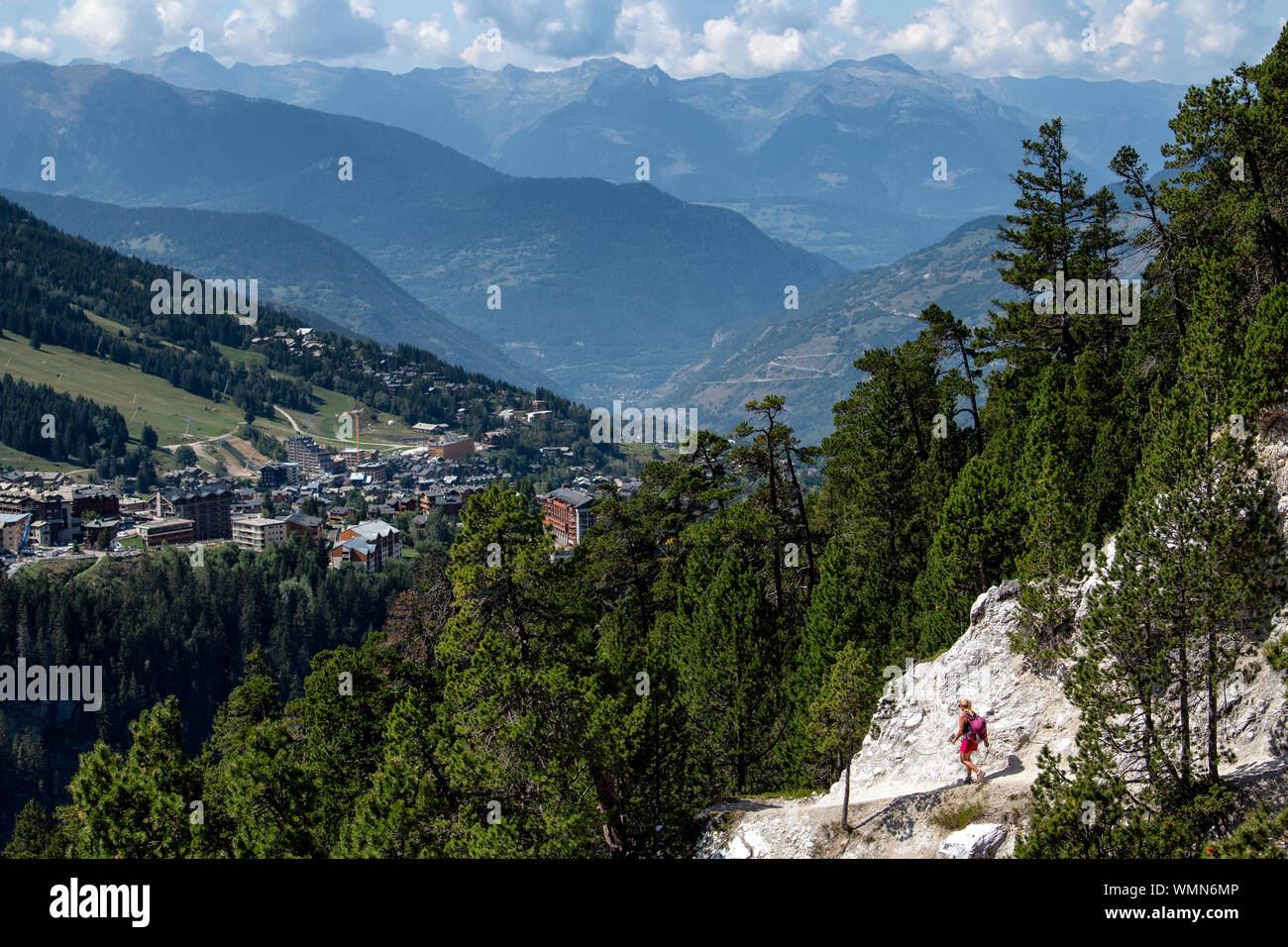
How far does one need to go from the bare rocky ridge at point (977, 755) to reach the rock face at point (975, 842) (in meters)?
0.09

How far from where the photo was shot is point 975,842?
963 inches

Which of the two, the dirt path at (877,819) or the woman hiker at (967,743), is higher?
the woman hiker at (967,743)

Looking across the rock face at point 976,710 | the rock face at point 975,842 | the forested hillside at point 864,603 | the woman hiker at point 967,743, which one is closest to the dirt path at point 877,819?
the woman hiker at point 967,743

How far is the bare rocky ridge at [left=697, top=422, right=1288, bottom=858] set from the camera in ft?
77.9

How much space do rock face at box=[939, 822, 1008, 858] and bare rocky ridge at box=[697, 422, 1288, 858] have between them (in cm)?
9

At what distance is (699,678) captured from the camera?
40.0m

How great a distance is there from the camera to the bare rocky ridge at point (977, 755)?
77.9 ft

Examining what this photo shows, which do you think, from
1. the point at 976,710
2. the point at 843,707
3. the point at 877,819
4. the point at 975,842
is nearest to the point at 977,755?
the point at 976,710

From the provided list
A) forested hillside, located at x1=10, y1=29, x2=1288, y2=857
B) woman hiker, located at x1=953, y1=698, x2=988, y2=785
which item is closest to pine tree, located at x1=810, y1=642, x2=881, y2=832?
forested hillside, located at x1=10, y1=29, x2=1288, y2=857

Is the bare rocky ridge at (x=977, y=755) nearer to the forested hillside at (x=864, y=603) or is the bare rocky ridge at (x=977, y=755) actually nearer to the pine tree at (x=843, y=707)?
the forested hillside at (x=864, y=603)

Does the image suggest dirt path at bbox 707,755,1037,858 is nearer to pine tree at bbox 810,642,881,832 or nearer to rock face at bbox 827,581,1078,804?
pine tree at bbox 810,642,881,832

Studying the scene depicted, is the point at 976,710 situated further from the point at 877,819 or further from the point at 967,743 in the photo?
the point at 877,819

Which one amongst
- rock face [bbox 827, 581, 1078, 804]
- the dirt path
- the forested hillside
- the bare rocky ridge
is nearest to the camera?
the forested hillside
